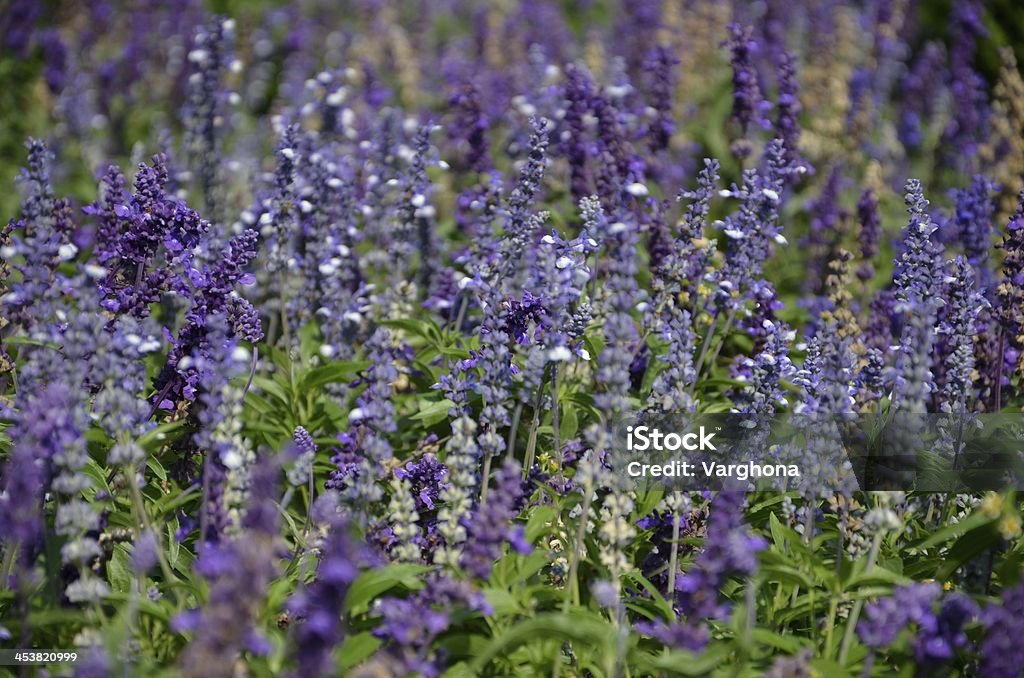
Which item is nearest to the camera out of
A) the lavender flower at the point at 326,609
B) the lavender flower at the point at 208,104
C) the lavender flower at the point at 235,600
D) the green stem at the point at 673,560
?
the lavender flower at the point at 235,600

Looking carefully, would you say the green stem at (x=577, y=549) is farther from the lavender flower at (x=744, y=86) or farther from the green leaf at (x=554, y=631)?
the lavender flower at (x=744, y=86)

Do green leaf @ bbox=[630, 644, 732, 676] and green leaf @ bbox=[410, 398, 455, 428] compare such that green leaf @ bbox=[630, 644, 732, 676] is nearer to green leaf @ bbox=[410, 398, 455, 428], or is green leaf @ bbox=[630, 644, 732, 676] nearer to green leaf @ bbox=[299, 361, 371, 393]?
green leaf @ bbox=[410, 398, 455, 428]

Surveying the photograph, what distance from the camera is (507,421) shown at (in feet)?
17.3

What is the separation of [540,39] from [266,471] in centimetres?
1208

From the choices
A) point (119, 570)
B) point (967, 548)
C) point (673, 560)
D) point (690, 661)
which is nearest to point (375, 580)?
point (690, 661)

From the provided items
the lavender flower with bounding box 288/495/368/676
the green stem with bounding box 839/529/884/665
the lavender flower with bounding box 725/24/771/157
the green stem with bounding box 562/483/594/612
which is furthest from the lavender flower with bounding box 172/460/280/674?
the lavender flower with bounding box 725/24/771/157

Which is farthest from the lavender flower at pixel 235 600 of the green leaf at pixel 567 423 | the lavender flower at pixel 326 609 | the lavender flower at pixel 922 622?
the green leaf at pixel 567 423

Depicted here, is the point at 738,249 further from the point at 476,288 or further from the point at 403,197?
the point at 403,197

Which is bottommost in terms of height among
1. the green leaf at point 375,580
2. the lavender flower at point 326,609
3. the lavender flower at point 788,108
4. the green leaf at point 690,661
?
the green leaf at point 375,580

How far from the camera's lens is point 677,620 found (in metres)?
5.19

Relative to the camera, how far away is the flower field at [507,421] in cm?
432

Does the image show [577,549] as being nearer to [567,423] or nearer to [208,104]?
[567,423]

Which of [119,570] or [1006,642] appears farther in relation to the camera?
[119,570]

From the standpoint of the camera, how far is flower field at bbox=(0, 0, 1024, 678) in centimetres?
432
